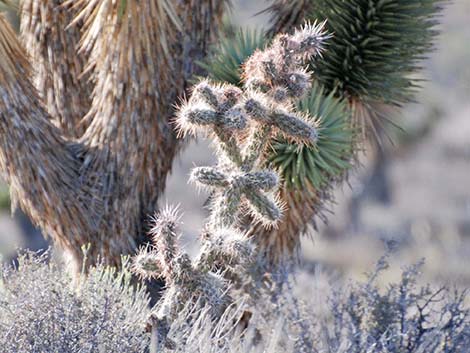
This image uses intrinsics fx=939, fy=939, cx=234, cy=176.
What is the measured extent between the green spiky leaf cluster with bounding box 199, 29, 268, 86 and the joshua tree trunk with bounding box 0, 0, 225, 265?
0.30 meters

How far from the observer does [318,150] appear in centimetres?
564

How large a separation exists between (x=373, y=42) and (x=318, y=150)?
3.02 feet

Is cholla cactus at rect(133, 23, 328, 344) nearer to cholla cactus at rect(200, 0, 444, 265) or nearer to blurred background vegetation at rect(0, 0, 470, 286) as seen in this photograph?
cholla cactus at rect(200, 0, 444, 265)

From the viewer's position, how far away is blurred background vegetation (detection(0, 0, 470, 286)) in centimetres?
1848

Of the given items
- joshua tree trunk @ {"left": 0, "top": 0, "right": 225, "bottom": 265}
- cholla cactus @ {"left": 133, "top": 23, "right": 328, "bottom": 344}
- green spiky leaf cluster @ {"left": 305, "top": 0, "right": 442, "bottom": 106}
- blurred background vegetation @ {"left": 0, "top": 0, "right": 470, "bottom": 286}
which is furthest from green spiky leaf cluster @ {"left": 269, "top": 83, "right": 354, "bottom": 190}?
blurred background vegetation @ {"left": 0, "top": 0, "right": 470, "bottom": 286}

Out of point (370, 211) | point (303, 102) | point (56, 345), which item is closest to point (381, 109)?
point (303, 102)

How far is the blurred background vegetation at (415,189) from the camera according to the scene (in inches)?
728

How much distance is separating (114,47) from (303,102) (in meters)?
1.22

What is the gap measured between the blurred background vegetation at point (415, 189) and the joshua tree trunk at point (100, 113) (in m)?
10.3

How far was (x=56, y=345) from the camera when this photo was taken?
443 centimetres

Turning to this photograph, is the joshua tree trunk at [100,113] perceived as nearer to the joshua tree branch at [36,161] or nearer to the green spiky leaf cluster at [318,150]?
the joshua tree branch at [36,161]

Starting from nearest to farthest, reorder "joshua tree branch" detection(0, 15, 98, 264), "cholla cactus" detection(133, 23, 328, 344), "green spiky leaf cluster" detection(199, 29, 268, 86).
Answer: "cholla cactus" detection(133, 23, 328, 344) → "joshua tree branch" detection(0, 15, 98, 264) → "green spiky leaf cluster" detection(199, 29, 268, 86)

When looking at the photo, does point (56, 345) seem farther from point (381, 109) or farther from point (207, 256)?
point (381, 109)

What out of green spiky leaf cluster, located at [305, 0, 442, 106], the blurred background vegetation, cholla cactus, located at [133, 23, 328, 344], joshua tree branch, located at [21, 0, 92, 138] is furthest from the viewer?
the blurred background vegetation
